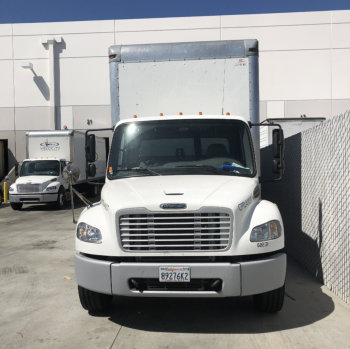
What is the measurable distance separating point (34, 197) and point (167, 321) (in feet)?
38.9

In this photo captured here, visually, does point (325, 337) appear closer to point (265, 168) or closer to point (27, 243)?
point (265, 168)

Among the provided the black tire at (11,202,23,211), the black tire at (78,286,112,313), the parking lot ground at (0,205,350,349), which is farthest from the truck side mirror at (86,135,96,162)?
the black tire at (11,202,23,211)

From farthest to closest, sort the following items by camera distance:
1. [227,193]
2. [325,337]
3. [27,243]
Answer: [27,243] < [227,193] < [325,337]

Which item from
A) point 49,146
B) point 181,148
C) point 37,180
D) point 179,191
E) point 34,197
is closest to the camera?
point 179,191

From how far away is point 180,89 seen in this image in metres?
6.24

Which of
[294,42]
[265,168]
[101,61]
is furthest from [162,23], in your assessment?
[265,168]

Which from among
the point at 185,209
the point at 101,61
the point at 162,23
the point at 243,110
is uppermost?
the point at 162,23

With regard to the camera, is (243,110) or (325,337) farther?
(243,110)

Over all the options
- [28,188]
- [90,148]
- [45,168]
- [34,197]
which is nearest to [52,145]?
[45,168]

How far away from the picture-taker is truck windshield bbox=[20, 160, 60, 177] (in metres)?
15.9

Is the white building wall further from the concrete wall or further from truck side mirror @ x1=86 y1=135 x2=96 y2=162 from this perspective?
truck side mirror @ x1=86 y1=135 x2=96 y2=162

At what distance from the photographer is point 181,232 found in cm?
386

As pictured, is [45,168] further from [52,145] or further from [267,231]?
[267,231]

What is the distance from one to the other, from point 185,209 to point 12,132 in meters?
22.0
